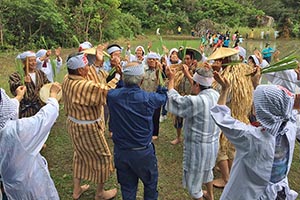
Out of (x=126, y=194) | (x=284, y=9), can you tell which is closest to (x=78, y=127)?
(x=126, y=194)

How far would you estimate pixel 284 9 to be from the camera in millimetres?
35219

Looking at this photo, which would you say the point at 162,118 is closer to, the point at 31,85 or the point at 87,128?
the point at 31,85

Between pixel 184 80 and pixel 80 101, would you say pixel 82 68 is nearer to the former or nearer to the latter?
Answer: pixel 80 101

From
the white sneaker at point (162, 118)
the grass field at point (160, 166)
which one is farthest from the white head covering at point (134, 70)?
the white sneaker at point (162, 118)

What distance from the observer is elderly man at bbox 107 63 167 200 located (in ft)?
10.5

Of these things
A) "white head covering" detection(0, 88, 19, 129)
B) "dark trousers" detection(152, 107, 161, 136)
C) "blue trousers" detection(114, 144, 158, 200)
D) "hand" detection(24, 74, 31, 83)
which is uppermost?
"white head covering" detection(0, 88, 19, 129)

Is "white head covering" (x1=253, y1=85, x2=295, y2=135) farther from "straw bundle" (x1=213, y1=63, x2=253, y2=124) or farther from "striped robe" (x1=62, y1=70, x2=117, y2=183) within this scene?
"straw bundle" (x1=213, y1=63, x2=253, y2=124)

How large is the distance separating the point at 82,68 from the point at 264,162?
7.30ft

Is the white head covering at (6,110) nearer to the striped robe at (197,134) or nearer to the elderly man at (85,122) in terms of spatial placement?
the elderly man at (85,122)

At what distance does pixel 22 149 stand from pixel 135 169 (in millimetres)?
1317

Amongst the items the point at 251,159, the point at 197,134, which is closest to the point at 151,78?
the point at 197,134

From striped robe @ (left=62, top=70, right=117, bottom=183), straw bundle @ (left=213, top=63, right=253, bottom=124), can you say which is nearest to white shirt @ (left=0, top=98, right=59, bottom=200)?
striped robe @ (left=62, top=70, right=117, bottom=183)

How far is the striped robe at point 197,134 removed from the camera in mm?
3469

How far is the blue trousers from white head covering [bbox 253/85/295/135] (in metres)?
1.39
